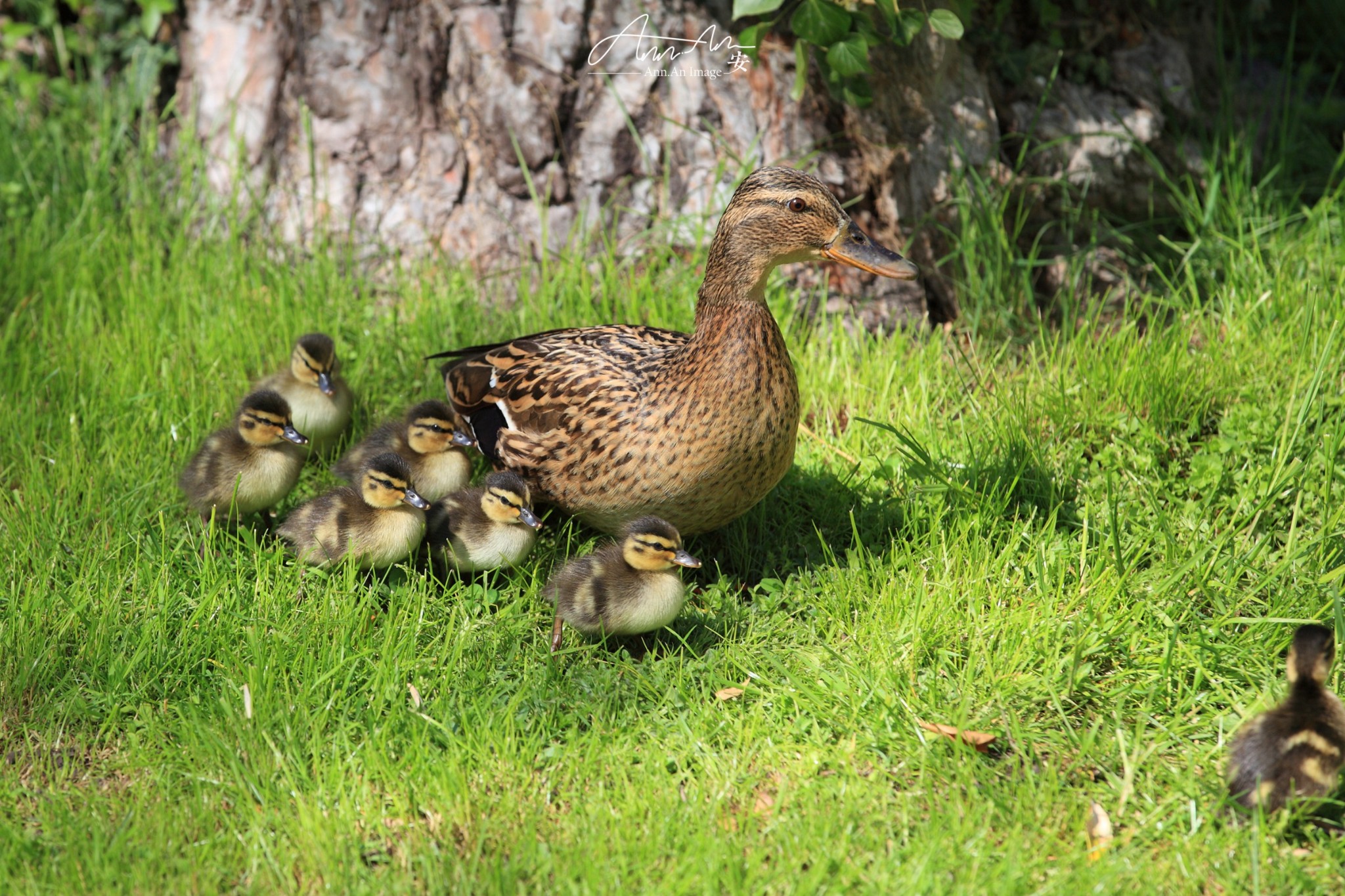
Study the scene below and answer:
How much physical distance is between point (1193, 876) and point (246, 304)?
169 inches

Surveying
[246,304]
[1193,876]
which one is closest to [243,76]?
[246,304]

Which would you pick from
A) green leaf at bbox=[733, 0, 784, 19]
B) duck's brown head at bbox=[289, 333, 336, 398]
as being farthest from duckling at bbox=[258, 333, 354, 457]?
green leaf at bbox=[733, 0, 784, 19]

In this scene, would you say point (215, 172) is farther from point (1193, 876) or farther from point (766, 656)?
point (1193, 876)

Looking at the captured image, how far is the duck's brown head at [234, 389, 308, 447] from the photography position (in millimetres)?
4234

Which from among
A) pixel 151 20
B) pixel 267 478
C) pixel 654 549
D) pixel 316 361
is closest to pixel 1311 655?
pixel 654 549

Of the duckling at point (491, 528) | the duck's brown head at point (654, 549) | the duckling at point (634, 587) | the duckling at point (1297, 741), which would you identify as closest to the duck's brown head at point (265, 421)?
the duckling at point (491, 528)

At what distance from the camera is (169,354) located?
5.12 m

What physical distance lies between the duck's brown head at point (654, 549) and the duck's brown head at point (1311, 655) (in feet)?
5.45

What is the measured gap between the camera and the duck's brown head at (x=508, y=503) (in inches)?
157

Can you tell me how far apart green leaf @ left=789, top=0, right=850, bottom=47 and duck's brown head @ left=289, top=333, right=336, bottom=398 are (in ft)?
7.12

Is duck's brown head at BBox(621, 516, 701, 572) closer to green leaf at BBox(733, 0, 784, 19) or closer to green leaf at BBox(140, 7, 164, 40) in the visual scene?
green leaf at BBox(733, 0, 784, 19)

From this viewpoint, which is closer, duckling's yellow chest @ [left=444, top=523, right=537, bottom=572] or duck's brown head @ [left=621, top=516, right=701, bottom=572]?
duck's brown head @ [left=621, top=516, right=701, bottom=572]

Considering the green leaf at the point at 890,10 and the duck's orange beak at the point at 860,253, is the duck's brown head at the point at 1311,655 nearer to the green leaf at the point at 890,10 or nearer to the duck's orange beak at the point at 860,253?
the duck's orange beak at the point at 860,253

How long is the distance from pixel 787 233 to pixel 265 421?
6.37 ft
